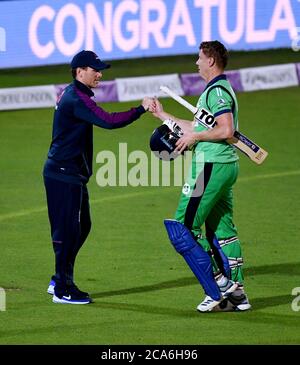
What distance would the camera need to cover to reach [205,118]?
403 inches

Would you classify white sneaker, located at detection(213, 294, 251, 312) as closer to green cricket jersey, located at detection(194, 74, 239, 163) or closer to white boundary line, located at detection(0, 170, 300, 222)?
green cricket jersey, located at detection(194, 74, 239, 163)

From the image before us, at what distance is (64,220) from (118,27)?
16.0m

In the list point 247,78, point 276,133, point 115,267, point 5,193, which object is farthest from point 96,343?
point 247,78

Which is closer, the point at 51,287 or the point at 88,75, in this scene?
the point at 88,75

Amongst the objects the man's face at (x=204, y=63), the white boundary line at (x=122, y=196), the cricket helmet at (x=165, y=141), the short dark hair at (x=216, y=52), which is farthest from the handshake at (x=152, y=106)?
the white boundary line at (x=122, y=196)

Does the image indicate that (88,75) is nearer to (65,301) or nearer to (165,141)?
(165,141)

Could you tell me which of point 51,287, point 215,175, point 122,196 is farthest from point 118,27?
point 215,175

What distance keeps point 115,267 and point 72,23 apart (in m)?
14.6

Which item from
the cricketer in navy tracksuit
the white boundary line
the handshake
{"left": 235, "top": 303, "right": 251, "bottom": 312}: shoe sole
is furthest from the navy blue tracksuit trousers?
the white boundary line

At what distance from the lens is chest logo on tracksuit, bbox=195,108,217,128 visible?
1020cm

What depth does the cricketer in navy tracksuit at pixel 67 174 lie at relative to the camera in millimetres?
10688

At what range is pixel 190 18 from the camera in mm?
26219

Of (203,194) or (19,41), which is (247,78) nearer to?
(19,41)

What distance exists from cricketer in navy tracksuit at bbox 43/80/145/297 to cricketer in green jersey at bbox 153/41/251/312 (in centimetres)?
76
